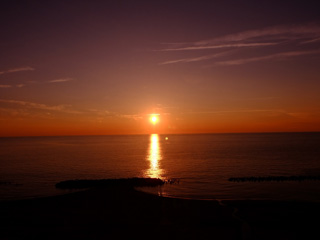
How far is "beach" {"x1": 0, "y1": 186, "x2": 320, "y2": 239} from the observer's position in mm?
23266

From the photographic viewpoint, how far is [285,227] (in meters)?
24.9

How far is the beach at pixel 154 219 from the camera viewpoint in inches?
916

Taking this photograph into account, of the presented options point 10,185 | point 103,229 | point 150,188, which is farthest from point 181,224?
point 10,185

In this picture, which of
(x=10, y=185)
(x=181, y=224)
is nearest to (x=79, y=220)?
(x=181, y=224)

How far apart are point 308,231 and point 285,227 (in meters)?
2.00

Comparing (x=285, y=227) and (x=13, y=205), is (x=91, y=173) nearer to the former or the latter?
(x=13, y=205)

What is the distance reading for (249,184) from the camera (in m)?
51.8

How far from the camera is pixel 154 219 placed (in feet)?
91.5

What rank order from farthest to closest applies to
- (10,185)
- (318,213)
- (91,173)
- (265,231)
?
(91,173), (10,185), (318,213), (265,231)

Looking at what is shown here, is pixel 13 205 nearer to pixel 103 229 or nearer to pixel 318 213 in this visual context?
pixel 103 229

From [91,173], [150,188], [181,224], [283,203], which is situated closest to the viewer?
[181,224]

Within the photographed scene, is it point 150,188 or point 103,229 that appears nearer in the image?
point 103,229

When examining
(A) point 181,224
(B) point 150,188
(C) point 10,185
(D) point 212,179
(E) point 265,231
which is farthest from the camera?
(D) point 212,179

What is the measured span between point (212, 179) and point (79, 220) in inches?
1464
